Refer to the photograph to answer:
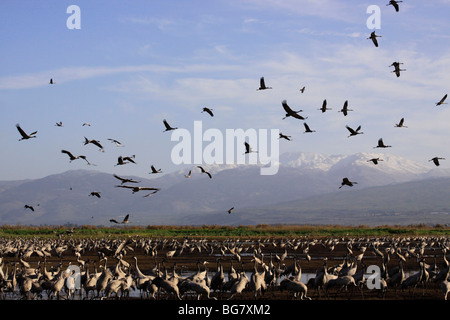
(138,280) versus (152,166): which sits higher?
(152,166)

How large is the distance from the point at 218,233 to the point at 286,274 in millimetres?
54789

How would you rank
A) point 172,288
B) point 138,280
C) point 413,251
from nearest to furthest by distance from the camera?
point 172,288
point 138,280
point 413,251

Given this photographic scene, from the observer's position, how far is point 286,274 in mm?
29250
